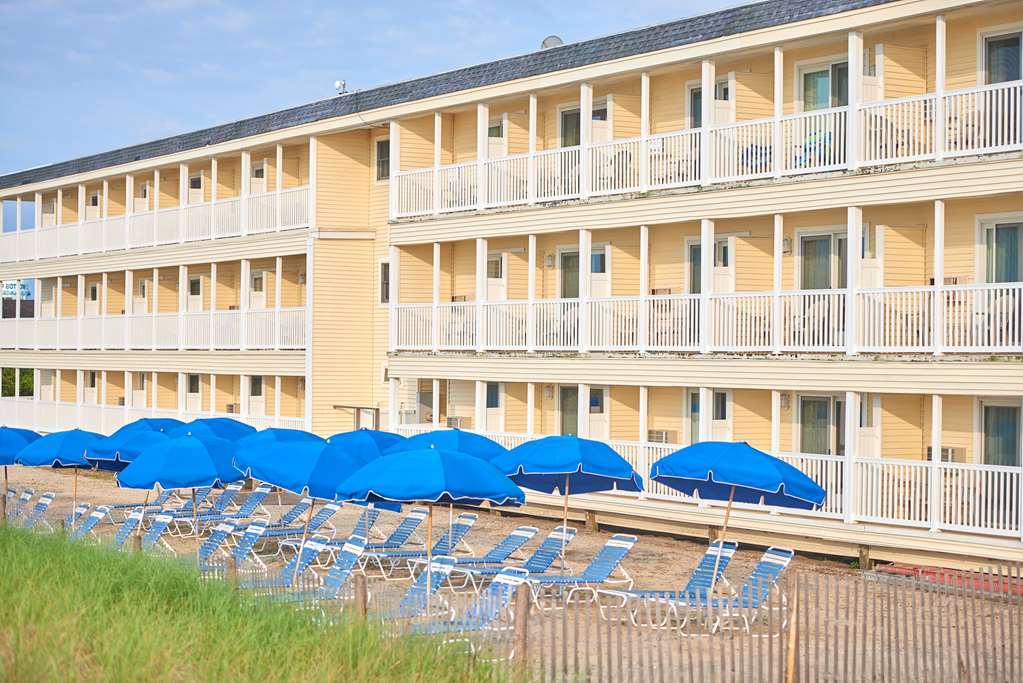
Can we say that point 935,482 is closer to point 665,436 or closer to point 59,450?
point 665,436

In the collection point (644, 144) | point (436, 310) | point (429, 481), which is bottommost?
point (429, 481)

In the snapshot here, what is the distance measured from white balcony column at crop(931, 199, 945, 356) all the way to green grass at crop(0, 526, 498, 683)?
11.8 meters

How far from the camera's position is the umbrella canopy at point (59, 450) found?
25.4 m

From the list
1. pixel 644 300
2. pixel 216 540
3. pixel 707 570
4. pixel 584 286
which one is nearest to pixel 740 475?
pixel 707 570

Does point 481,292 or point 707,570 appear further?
point 481,292

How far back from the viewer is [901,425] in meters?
23.2

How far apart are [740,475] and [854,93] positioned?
7508 mm

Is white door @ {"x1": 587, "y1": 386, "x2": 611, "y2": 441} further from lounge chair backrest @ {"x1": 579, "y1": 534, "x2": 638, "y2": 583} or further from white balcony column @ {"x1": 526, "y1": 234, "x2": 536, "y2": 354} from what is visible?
lounge chair backrest @ {"x1": 579, "y1": 534, "x2": 638, "y2": 583}

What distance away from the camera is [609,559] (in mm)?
18484

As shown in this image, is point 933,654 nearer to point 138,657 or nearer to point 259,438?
point 138,657

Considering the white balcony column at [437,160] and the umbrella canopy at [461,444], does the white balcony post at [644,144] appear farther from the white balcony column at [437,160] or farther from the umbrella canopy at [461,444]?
the umbrella canopy at [461,444]

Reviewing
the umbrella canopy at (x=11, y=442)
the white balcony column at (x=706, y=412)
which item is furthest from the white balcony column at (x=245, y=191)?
the white balcony column at (x=706, y=412)

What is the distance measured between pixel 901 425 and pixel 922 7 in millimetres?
7013

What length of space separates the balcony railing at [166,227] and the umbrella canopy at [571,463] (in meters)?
15.7
